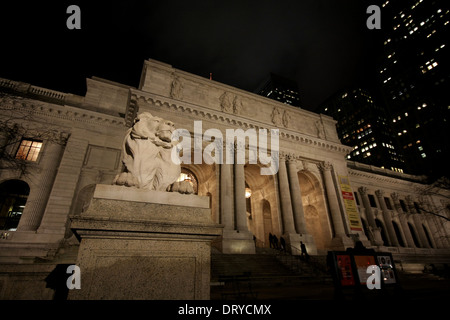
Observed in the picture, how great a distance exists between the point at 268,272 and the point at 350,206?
14.6 m

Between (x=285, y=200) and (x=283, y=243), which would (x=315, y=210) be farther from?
(x=283, y=243)

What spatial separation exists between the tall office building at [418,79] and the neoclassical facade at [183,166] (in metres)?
40.9

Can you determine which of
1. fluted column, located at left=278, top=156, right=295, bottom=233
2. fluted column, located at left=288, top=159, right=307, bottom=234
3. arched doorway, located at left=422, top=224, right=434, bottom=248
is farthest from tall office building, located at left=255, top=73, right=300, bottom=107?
fluted column, located at left=278, top=156, right=295, bottom=233

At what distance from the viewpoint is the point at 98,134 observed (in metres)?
18.6

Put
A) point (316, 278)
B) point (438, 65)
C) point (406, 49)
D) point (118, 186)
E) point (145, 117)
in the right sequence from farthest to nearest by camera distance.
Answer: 1. point (406, 49)
2. point (438, 65)
3. point (316, 278)
4. point (145, 117)
5. point (118, 186)

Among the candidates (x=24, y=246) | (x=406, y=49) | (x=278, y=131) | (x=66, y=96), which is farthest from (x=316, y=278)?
(x=406, y=49)

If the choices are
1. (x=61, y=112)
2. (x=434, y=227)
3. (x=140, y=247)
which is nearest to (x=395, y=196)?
(x=434, y=227)

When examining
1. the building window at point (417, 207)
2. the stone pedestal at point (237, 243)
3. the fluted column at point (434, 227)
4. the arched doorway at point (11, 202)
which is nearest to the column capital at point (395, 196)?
the building window at point (417, 207)

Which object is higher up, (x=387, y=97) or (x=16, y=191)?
(x=387, y=97)

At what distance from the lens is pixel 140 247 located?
9.30 ft

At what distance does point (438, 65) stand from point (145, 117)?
8489cm

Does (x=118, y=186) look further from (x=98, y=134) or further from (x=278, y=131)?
(x=278, y=131)

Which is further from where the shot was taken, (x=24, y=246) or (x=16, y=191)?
(x=16, y=191)

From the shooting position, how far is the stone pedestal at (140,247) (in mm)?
2580
